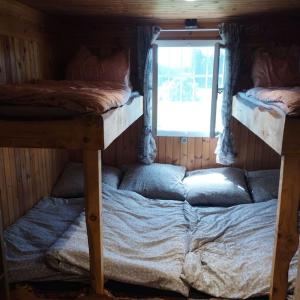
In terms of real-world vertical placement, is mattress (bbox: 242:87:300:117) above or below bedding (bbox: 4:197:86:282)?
above

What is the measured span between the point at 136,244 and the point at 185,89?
1836mm

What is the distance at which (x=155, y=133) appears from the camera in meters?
3.71

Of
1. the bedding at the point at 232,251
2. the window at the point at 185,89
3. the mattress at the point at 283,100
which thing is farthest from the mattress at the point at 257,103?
the bedding at the point at 232,251

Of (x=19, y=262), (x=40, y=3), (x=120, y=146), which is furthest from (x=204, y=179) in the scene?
(x=40, y=3)

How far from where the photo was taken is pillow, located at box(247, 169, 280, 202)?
10.5 feet

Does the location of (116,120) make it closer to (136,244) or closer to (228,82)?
(136,244)

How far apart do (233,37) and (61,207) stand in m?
2.30

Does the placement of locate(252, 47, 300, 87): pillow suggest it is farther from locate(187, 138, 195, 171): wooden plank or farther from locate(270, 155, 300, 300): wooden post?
locate(270, 155, 300, 300): wooden post

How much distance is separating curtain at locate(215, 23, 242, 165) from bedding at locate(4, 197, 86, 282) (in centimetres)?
153

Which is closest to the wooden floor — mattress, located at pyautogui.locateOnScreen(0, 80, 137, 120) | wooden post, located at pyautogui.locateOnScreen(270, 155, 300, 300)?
wooden post, located at pyautogui.locateOnScreen(270, 155, 300, 300)

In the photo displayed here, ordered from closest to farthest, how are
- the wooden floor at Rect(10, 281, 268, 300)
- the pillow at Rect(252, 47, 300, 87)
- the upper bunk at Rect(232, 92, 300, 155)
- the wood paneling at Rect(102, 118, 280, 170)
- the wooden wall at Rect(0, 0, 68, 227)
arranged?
the upper bunk at Rect(232, 92, 300, 155) < the wooden floor at Rect(10, 281, 268, 300) < the wooden wall at Rect(0, 0, 68, 227) < the pillow at Rect(252, 47, 300, 87) < the wood paneling at Rect(102, 118, 280, 170)

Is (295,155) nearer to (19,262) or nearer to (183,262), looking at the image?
(183,262)

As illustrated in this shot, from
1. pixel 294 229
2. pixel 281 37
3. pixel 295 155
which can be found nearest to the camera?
pixel 295 155

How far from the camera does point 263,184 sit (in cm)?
331
